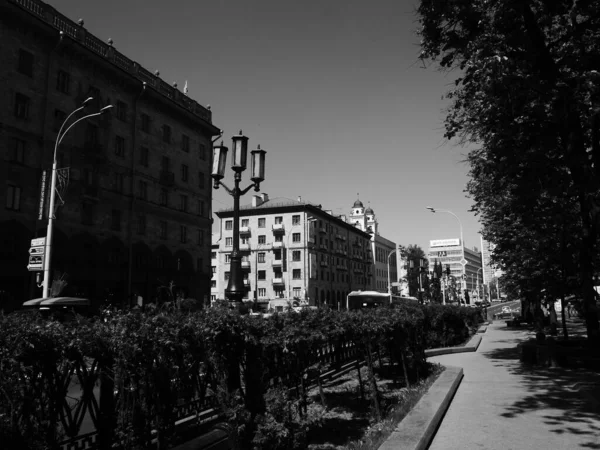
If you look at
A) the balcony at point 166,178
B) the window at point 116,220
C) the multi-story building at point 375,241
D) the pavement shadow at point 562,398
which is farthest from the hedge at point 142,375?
the multi-story building at point 375,241

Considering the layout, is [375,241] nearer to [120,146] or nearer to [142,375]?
[120,146]

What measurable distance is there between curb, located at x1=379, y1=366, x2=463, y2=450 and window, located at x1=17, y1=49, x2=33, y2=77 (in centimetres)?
2867

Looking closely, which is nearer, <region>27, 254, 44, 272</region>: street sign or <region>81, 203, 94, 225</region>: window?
<region>27, 254, 44, 272</region>: street sign

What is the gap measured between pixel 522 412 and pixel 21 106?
29.8 meters

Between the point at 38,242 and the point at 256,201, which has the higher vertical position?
the point at 256,201

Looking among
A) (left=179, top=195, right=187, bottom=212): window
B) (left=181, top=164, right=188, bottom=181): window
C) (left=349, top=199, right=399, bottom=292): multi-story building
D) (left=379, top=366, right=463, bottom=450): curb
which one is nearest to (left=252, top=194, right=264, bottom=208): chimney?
(left=349, top=199, right=399, bottom=292): multi-story building

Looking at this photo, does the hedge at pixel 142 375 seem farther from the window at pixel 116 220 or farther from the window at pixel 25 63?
the window at pixel 116 220

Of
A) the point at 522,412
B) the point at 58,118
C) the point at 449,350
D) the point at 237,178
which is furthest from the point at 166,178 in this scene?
the point at 522,412

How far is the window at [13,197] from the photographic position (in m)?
26.9

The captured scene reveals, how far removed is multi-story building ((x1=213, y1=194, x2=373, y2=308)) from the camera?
246 feet

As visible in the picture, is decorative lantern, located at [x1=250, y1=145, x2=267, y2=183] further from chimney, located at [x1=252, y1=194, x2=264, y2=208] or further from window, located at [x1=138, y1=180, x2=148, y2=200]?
chimney, located at [x1=252, y1=194, x2=264, y2=208]

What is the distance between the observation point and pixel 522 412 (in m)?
8.52

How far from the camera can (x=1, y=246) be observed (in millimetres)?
25719

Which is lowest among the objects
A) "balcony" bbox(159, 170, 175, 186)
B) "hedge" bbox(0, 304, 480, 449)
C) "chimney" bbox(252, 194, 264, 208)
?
"hedge" bbox(0, 304, 480, 449)
